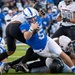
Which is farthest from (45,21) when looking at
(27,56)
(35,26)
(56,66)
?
(35,26)

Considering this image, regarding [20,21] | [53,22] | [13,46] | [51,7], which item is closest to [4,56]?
[13,46]

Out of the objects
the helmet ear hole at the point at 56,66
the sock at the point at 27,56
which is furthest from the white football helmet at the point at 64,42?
the sock at the point at 27,56

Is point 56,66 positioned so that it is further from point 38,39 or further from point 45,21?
point 45,21

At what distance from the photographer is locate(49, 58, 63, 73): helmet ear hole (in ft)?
19.6

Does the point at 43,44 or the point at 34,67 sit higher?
the point at 43,44

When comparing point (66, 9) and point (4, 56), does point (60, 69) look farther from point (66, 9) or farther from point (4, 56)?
point (66, 9)

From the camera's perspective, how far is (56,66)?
5973mm

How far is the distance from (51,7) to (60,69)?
1070 cm

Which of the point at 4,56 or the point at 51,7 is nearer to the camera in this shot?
the point at 4,56

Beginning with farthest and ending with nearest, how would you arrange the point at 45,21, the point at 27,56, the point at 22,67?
the point at 45,21
the point at 27,56
the point at 22,67

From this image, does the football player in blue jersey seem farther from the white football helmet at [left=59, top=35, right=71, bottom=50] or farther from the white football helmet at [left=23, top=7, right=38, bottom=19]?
the white football helmet at [left=59, top=35, right=71, bottom=50]

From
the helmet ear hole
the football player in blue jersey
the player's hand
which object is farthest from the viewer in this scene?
the helmet ear hole

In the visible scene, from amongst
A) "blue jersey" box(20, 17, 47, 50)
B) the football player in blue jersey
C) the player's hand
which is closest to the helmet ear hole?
the football player in blue jersey

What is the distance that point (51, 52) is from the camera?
19.4ft
